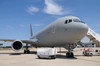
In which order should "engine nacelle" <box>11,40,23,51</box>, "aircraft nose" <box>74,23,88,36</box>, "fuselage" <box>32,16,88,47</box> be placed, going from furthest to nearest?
1. "engine nacelle" <box>11,40,23,51</box>
2. "fuselage" <box>32,16,88,47</box>
3. "aircraft nose" <box>74,23,88,36</box>

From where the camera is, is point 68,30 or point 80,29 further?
point 68,30

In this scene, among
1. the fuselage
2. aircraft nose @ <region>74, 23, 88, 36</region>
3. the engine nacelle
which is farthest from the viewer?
the engine nacelle

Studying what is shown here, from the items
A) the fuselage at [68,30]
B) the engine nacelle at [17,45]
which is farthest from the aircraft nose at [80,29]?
the engine nacelle at [17,45]

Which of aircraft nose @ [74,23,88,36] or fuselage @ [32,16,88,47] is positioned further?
fuselage @ [32,16,88,47]

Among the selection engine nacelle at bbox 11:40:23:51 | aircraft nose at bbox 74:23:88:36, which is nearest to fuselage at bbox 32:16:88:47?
aircraft nose at bbox 74:23:88:36

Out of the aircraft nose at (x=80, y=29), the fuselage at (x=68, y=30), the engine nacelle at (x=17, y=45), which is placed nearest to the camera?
the aircraft nose at (x=80, y=29)

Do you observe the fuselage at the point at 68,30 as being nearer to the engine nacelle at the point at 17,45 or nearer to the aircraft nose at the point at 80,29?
the aircraft nose at the point at 80,29

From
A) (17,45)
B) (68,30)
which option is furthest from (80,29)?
(17,45)

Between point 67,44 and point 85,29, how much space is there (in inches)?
108

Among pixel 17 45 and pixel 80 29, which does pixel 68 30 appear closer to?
pixel 80 29

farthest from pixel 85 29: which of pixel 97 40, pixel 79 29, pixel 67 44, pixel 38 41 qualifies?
pixel 38 41

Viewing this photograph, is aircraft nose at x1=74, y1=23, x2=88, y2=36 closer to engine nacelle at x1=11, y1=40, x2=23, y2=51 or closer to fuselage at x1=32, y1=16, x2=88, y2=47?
fuselage at x1=32, y1=16, x2=88, y2=47

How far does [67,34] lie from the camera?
41.0 ft

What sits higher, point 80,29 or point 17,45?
point 80,29
